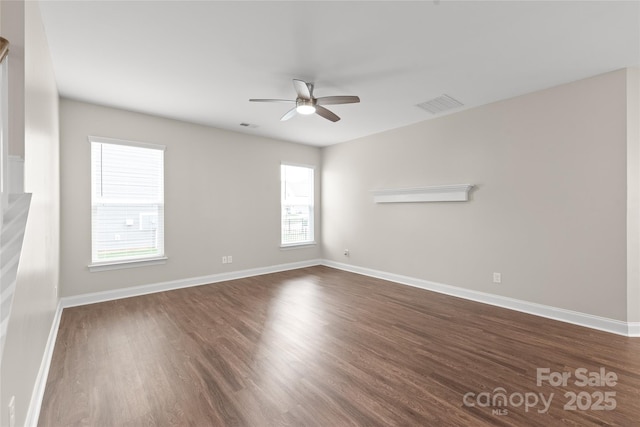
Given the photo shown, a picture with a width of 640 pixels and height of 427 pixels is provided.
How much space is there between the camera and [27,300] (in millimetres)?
1610

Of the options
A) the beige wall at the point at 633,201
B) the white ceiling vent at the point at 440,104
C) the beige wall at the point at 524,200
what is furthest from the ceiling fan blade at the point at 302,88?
the beige wall at the point at 633,201

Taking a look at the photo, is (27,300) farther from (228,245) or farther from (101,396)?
(228,245)

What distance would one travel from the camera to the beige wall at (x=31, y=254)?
1321 mm

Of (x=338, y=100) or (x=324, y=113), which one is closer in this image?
(x=338, y=100)

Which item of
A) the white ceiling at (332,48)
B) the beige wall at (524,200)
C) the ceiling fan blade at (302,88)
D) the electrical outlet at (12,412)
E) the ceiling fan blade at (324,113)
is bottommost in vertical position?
the electrical outlet at (12,412)

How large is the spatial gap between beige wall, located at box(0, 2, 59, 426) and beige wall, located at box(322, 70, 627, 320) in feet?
14.7

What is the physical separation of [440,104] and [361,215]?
2.48m

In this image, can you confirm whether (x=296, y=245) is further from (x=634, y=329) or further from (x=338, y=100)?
(x=634, y=329)

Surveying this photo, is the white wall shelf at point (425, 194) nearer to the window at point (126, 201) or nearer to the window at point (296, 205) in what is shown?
the window at point (296, 205)

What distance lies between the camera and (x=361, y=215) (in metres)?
5.66

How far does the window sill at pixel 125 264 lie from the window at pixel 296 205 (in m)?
2.31

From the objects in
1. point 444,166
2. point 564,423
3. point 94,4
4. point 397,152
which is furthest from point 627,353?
point 94,4

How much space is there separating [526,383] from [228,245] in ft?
14.5

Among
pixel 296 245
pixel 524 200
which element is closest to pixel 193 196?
pixel 296 245
